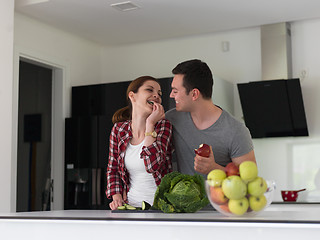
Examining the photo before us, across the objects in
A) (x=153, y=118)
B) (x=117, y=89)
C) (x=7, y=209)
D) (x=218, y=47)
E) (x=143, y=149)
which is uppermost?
(x=218, y=47)

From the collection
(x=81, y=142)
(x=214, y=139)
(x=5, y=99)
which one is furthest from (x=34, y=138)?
(x=214, y=139)

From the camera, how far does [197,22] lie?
4.91 m

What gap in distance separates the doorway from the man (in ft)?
11.4

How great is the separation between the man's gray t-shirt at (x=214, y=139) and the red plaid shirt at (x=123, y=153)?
57mm

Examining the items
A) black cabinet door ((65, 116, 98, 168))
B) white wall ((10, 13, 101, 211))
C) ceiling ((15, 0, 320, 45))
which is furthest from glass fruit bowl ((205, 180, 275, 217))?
black cabinet door ((65, 116, 98, 168))

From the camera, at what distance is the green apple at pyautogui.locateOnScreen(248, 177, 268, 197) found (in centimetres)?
167

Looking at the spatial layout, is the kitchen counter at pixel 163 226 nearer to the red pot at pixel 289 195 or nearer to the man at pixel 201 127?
the man at pixel 201 127

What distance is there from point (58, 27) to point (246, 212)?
3841 mm

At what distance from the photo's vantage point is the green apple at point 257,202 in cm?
170

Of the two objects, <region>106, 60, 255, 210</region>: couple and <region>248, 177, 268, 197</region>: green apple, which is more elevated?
<region>106, 60, 255, 210</region>: couple

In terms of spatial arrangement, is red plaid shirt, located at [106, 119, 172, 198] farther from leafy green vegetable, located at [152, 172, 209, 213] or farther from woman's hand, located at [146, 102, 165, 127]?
leafy green vegetable, located at [152, 172, 209, 213]

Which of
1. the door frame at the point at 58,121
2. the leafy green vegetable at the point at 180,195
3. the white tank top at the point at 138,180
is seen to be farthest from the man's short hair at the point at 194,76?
the door frame at the point at 58,121

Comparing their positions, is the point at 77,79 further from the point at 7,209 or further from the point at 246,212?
the point at 246,212

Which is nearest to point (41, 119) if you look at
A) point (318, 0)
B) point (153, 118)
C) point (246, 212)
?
point (318, 0)
